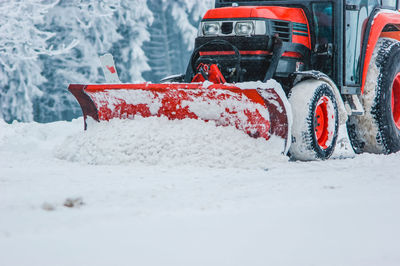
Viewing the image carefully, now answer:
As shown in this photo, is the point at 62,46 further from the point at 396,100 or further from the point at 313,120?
the point at 313,120

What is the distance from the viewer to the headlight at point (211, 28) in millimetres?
5105

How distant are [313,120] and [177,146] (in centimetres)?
122

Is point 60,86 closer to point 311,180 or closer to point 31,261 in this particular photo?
point 311,180

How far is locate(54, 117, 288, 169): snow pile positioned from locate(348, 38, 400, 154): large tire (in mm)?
1455

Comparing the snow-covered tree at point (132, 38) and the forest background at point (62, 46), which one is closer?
the forest background at point (62, 46)

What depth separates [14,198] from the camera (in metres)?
3.11

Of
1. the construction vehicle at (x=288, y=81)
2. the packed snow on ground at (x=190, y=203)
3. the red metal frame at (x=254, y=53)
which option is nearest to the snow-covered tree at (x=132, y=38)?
the construction vehicle at (x=288, y=81)

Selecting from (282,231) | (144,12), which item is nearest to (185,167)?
(282,231)

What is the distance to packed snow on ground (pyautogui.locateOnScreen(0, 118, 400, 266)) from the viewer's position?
2137 millimetres

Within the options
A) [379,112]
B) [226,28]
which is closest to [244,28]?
[226,28]

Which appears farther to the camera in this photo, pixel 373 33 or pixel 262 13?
pixel 373 33

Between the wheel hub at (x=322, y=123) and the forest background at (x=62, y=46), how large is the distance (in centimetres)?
816

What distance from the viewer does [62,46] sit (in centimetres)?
1602

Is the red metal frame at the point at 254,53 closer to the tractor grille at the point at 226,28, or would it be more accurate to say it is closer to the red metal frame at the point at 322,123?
the tractor grille at the point at 226,28
